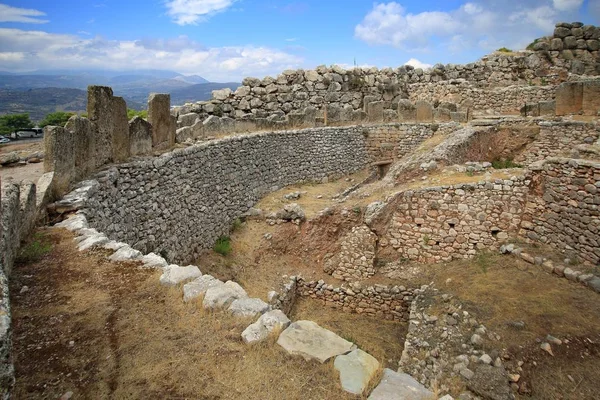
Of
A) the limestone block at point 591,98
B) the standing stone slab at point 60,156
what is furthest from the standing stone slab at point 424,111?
the standing stone slab at point 60,156

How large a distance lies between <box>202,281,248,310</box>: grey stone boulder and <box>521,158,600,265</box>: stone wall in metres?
7.37

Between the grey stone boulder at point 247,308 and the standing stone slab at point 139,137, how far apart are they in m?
5.46

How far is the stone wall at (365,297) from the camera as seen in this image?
28.6 ft

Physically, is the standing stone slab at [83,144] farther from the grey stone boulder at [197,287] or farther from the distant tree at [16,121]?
the distant tree at [16,121]

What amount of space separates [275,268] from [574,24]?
71.9 feet

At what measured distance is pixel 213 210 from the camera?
10031 millimetres

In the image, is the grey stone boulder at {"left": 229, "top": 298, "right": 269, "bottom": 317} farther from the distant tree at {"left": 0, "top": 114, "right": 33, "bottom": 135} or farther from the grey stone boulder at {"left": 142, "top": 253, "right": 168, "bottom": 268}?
the distant tree at {"left": 0, "top": 114, "right": 33, "bottom": 135}

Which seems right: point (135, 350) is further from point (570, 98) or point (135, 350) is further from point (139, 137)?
point (570, 98)

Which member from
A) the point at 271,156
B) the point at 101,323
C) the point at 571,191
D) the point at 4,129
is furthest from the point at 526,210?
the point at 4,129

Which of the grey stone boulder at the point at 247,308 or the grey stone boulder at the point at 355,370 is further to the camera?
the grey stone boulder at the point at 247,308

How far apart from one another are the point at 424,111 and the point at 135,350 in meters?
15.9

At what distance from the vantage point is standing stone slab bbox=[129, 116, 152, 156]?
8078 millimetres

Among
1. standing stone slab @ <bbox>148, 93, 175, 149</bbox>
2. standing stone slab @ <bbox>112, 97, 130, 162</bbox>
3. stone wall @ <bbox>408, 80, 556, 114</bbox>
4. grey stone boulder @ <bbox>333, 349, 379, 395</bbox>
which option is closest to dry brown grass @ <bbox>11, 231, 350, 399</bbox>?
grey stone boulder @ <bbox>333, 349, 379, 395</bbox>

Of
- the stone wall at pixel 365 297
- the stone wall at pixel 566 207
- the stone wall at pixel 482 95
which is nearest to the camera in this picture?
the stone wall at pixel 566 207
